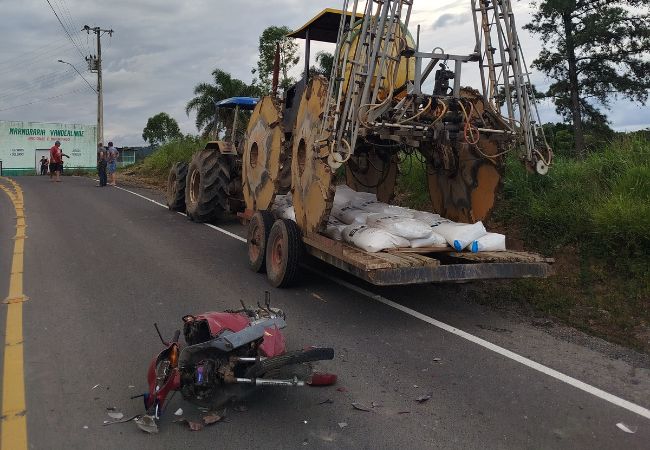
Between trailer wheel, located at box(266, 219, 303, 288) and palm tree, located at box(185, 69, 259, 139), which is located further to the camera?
palm tree, located at box(185, 69, 259, 139)

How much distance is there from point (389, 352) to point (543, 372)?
1.26m

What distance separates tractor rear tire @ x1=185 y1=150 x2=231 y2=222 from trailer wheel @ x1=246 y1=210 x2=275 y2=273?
3.70 m

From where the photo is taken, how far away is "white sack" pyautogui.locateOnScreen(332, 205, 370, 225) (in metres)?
6.94

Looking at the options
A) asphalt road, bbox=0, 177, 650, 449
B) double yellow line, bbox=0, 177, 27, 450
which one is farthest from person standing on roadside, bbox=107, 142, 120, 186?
double yellow line, bbox=0, 177, 27, 450

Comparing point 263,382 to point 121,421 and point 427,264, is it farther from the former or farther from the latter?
point 427,264

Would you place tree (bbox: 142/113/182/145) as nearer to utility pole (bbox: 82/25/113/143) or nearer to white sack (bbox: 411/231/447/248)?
utility pole (bbox: 82/25/113/143)

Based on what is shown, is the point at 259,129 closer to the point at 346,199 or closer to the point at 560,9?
the point at 346,199

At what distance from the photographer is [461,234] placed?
6301mm

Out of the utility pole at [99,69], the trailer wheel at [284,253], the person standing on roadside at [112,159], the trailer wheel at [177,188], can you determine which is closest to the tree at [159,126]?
the utility pole at [99,69]

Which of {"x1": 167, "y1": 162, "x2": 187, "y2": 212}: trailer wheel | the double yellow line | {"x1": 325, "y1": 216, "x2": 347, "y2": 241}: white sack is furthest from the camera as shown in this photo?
{"x1": 167, "y1": 162, "x2": 187, "y2": 212}: trailer wheel

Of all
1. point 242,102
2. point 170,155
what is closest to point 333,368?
point 242,102

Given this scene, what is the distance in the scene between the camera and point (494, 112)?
6625mm

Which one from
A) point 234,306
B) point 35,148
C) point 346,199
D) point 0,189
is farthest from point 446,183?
point 35,148

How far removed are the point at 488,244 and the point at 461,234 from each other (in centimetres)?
30
